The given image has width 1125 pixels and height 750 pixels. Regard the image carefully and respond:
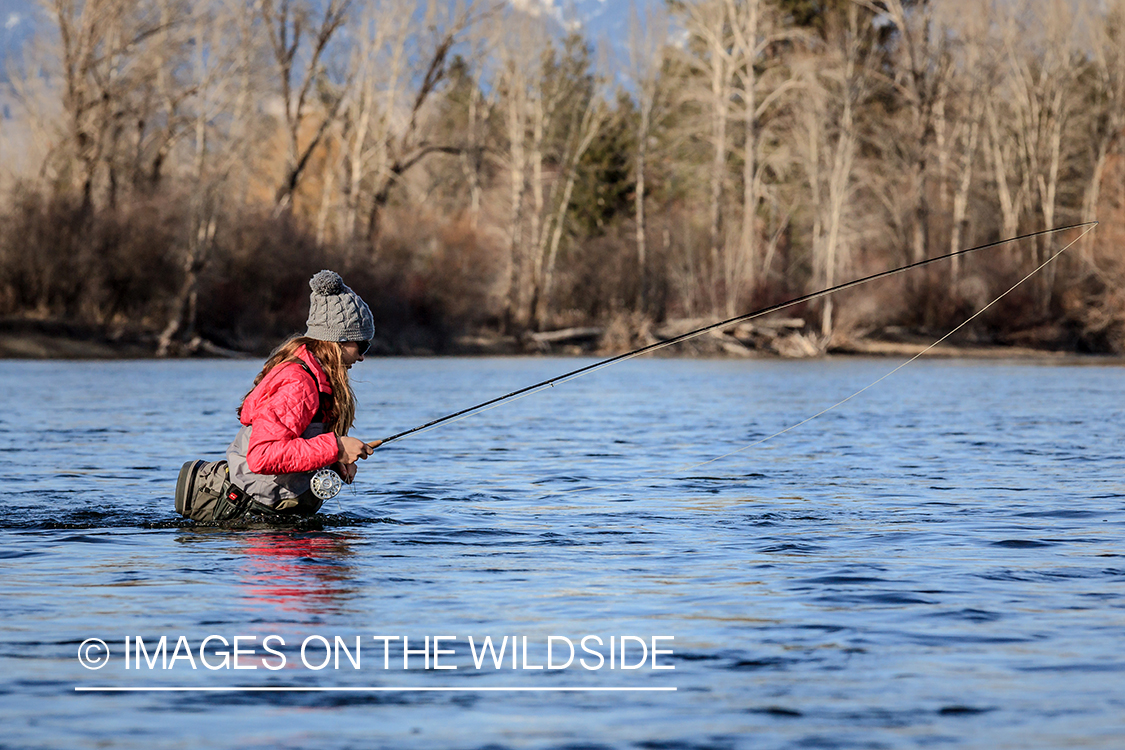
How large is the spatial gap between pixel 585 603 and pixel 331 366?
7.02ft

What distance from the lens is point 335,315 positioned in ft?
25.1

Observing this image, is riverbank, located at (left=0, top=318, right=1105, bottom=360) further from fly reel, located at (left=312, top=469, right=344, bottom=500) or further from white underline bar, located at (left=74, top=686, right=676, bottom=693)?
white underline bar, located at (left=74, top=686, right=676, bottom=693)

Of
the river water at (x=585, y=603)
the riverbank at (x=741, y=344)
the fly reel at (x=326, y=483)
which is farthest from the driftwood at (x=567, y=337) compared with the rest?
the fly reel at (x=326, y=483)

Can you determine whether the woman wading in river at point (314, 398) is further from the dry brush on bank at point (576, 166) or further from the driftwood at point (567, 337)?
the driftwood at point (567, 337)

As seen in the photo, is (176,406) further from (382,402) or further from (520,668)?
(520,668)

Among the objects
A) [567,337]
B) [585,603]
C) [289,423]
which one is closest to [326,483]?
[289,423]

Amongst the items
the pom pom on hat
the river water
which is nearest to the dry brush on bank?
the river water

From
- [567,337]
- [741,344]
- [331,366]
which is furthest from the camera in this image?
[567,337]

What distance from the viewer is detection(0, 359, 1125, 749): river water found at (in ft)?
14.8

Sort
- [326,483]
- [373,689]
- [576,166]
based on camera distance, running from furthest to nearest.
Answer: [576,166], [326,483], [373,689]

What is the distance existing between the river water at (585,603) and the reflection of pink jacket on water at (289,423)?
1.45ft

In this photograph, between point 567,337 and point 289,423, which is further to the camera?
point 567,337

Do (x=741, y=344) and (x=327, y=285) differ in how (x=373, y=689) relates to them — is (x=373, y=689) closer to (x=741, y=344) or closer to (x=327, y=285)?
(x=327, y=285)

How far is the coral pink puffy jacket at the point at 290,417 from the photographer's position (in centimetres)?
771
